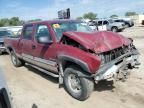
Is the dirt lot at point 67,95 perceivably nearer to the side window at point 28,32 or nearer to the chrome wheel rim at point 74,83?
the chrome wheel rim at point 74,83

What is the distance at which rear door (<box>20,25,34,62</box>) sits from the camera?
7.81m

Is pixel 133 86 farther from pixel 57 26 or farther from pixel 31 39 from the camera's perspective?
pixel 31 39

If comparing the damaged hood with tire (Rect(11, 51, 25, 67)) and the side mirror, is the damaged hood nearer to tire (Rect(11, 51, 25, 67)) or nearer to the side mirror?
the side mirror

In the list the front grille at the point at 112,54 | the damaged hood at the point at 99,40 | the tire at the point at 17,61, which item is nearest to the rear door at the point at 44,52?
the damaged hood at the point at 99,40

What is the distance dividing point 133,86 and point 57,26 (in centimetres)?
262

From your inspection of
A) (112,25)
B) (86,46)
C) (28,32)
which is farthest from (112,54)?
(112,25)

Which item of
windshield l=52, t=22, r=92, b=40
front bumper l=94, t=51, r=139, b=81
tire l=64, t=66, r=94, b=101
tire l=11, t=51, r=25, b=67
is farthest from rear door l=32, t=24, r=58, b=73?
tire l=11, t=51, r=25, b=67

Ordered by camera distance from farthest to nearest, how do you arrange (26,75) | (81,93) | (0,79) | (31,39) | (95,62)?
(26,75), (31,39), (81,93), (95,62), (0,79)

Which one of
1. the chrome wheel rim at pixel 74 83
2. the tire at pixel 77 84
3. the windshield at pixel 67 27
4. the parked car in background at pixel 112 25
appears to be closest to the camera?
the tire at pixel 77 84

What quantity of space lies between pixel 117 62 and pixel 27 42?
139 inches

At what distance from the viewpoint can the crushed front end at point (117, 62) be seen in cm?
521

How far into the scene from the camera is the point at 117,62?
5.61 m

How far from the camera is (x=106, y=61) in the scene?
215 inches

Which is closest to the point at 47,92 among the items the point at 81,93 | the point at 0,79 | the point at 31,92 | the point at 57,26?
the point at 31,92
